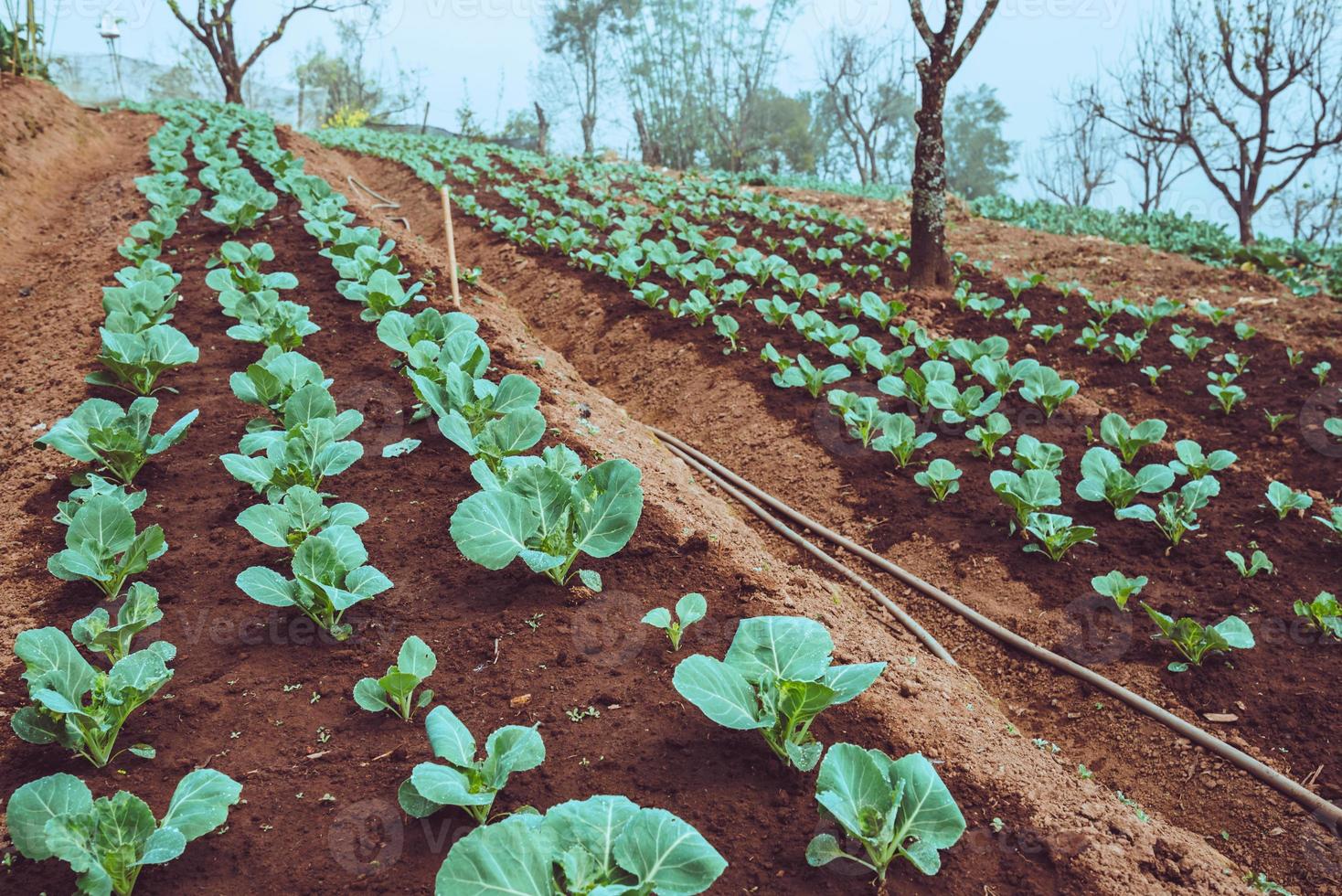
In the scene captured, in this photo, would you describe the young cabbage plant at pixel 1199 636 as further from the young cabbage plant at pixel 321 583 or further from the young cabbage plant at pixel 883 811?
the young cabbage plant at pixel 321 583

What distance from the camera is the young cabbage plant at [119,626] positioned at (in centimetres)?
206

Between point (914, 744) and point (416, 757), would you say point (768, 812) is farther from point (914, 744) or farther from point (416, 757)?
point (416, 757)

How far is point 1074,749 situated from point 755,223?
913 centimetres

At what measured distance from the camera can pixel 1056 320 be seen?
701cm

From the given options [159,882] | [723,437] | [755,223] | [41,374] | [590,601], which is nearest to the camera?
[159,882]

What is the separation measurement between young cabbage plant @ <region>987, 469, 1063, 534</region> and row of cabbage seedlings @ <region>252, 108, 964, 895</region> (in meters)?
2.07

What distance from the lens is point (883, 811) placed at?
1.60 meters

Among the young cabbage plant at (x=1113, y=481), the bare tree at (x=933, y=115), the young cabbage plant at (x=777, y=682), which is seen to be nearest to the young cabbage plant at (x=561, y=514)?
the young cabbage plant at (x=777, y=682)

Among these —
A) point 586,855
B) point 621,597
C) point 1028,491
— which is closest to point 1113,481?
point 1028,491

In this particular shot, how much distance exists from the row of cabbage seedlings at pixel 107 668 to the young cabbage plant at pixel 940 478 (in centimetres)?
319

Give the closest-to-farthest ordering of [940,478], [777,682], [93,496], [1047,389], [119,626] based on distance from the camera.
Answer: [777,682] < [119,626] < [93,496] < [940,478] < [1047,389]

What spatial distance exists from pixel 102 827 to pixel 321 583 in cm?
77

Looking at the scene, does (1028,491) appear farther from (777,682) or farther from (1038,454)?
(777,682)

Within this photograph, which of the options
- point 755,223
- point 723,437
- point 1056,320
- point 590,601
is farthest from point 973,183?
point 590,601
